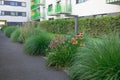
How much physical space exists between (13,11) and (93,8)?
141ft

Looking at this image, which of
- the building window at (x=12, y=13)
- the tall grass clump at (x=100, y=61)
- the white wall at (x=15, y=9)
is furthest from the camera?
the white wall at (x=15, y=9)

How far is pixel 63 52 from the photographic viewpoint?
25.6 ft

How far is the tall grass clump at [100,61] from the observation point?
17.1 ft

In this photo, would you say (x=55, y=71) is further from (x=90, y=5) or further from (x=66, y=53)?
(x=90, y=5)

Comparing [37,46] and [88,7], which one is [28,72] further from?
[88,7]

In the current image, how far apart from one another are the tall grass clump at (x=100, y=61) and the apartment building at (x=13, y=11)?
5644 cm

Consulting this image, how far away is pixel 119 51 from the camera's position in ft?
18.2

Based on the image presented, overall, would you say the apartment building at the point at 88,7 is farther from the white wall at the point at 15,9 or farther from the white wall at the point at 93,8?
the white wall at the point at 15,9

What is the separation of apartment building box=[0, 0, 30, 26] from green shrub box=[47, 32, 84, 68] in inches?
2135

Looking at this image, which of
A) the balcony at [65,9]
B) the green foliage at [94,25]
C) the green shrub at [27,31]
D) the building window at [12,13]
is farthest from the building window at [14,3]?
the green shrub at [27,31]

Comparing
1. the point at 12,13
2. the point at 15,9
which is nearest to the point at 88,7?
the point at 12,13

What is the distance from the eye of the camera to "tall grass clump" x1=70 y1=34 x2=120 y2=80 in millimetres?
5227

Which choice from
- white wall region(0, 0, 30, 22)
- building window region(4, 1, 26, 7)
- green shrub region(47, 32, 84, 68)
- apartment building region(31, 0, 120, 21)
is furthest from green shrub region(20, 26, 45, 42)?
building window region(4, 1, 26, 7)

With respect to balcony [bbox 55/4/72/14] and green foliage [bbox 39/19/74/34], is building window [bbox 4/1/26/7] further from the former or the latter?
green foliage [bbox 39/19/74/34]
